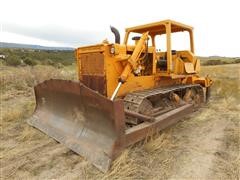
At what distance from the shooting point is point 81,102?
3900mm

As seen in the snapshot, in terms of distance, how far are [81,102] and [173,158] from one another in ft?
5.35

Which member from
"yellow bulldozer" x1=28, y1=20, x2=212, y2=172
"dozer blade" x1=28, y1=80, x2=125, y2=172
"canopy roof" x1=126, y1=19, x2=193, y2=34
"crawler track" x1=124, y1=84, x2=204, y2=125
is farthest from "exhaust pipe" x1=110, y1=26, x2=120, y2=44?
"dozer blade" x1=28, y1=80, x2=125, y2=172

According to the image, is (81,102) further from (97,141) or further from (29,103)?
(29,103)

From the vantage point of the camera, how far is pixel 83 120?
13.2ft

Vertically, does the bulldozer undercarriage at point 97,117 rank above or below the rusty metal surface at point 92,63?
below

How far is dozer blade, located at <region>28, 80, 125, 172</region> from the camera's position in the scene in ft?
11.1

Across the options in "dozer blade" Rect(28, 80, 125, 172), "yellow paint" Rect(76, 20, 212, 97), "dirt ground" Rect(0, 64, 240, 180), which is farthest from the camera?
"yellow paint" Rect(76, 20, 212, 97)

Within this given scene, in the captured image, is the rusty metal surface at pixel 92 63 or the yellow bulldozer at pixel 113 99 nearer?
the yellow bulldozer at pixel 113 99

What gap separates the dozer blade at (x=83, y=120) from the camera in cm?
339

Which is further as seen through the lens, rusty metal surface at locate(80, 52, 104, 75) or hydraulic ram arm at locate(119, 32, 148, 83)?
rusty metal surface at locate(80, 52, 104, 75)

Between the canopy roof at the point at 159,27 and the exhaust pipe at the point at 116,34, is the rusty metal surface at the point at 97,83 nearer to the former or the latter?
the exhaust pipe at the point at 116,34

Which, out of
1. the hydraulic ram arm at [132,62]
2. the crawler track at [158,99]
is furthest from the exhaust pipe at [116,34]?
the crawler track at [158,99]

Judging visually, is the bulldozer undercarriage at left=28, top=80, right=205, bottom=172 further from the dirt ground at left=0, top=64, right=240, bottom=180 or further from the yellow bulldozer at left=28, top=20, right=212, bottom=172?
the dirt ground at left=0, top=64, right=240, bottom=180

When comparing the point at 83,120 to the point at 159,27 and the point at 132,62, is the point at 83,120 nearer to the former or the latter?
the point at 132,62
